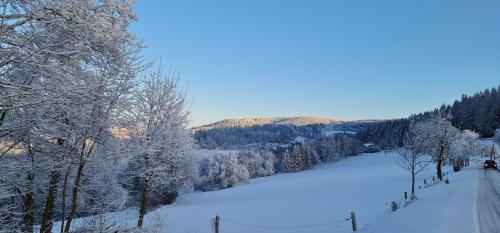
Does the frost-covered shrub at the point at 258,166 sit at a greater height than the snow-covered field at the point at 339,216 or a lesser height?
lesser

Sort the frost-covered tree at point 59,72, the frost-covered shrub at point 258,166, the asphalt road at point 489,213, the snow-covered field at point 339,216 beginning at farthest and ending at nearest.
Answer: the frost-covered shrub at point 258,166 < the snow-covered field at point 339,216 < the asphalt road at point 489,213 < the frost-covered tree at point 59,72

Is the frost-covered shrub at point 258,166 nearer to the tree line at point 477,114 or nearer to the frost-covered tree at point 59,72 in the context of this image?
the tree line at point 477,114

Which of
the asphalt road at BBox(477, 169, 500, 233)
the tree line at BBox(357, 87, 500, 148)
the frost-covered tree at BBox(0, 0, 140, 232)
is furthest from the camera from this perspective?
the tree line at BBox(357, 87, 500, 148)

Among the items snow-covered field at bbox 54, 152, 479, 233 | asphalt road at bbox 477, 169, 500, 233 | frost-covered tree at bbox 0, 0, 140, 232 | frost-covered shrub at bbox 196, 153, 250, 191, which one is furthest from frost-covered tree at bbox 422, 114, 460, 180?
frost-covered tree at bbox 0, 0, 140, 232

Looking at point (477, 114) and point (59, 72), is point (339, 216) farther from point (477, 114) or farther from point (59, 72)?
point (477, 114)

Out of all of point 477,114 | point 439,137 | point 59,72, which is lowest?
point 439,137

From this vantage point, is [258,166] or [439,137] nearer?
[439,137]

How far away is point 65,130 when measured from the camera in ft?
25.1

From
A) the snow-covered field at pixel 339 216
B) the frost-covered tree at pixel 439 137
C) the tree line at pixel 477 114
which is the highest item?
the tree line at pixel 477 114

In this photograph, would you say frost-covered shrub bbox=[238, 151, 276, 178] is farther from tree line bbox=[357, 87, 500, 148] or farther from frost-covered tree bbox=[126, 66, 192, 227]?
frost-covered tree bbox=[126, 66, 192, 227]

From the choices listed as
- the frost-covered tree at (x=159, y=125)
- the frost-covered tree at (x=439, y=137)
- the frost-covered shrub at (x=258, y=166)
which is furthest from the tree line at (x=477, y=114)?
the frost-covered tree at (x=159, y=125)

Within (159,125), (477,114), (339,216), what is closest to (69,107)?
(159,125)

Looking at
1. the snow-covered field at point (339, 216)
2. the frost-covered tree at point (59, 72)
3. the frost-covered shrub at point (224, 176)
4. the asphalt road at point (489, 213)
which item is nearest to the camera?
the frost-covered tree at point (59, 72)

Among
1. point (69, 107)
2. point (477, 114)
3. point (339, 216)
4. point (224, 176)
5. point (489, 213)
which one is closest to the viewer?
point (69, 107)
